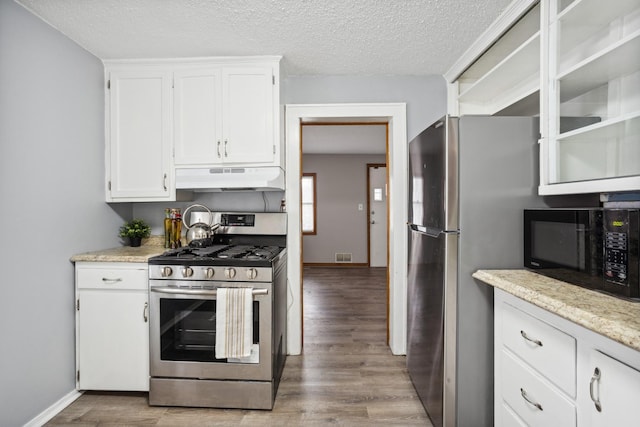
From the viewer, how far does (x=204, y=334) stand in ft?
6.59

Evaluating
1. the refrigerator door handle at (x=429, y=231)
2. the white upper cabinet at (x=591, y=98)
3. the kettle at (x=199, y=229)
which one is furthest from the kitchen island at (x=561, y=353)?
the kettle at (x=199, y=229)

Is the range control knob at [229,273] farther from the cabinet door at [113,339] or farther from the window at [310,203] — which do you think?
the window at [310,203]

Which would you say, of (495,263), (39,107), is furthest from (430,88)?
(39,107)

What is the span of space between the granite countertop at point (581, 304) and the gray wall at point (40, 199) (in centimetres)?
241

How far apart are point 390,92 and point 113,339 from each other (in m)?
2.73

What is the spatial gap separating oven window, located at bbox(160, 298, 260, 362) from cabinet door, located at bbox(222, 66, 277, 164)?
1.04m

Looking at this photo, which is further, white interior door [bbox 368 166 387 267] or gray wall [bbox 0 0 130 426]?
white interior door [bbox 368 166 387 267]

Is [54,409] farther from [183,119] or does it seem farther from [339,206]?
[339,206]

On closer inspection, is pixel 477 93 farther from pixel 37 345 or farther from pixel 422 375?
pixel 37 345

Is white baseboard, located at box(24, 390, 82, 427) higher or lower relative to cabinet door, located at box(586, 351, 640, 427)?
lower

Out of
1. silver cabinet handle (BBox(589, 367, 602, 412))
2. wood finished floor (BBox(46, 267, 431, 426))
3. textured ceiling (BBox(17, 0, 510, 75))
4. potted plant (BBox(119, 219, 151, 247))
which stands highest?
textured ceiling (BBox(17, 0, 510, 75))

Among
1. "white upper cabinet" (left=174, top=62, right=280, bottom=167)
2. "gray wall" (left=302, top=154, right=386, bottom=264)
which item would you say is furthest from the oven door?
"gray wall" (left=302, top=154, right=386, bottom=264)

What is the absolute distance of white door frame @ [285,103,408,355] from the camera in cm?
270

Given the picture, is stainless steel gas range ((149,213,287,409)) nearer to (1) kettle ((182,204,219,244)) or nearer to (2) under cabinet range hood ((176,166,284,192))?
(1) kettle ((182,204,219,244))
